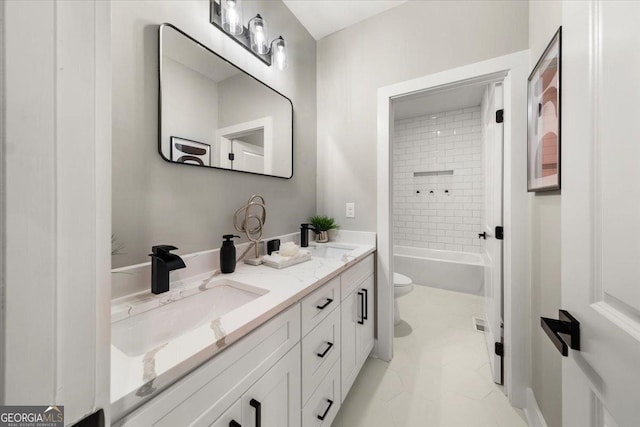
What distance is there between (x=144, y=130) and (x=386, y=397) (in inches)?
74.0

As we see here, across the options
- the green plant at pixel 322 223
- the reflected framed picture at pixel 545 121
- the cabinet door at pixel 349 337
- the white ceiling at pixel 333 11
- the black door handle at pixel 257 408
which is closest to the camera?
the black door handle at pixel 257 408

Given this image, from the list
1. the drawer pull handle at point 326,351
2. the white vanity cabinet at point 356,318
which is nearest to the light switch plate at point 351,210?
the white vanity cabinet at point 356,318

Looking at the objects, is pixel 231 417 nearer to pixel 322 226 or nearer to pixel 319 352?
pixel 319 352

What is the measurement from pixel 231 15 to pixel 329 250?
1479 millimetres

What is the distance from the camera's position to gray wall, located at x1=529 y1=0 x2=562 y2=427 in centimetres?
104

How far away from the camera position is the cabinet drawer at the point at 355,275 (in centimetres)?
128

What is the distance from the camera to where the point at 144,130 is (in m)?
0.94

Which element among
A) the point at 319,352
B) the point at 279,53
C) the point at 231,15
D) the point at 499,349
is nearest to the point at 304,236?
the point at 319,352

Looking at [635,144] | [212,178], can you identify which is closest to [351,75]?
[212,178]

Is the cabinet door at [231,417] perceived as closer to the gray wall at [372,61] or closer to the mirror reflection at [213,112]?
the mirror reflection at [213,112]

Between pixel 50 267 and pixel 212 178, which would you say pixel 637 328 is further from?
pixel 212 178

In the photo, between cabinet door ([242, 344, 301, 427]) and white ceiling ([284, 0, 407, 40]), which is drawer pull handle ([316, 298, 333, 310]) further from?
white ceiling ([284, 0, 407, 40])

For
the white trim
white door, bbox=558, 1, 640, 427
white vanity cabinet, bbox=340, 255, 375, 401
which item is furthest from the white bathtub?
the white trim

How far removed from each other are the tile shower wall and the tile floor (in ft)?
5.21
